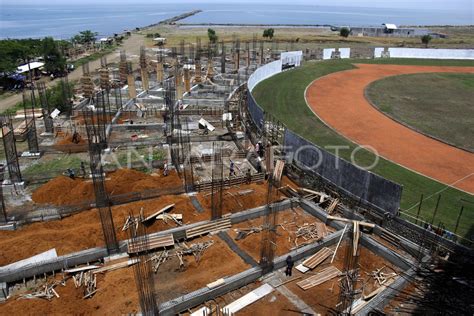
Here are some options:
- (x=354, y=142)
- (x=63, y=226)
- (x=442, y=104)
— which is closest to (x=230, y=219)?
(x=63, y=226)

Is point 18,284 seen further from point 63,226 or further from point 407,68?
point 407,68

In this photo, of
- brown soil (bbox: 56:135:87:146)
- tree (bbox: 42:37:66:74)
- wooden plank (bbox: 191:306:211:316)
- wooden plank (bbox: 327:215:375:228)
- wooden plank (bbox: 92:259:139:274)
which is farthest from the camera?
tree (bbox: 42:37:66:74)

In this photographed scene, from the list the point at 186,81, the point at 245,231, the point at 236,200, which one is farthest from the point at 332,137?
the point at 186,81

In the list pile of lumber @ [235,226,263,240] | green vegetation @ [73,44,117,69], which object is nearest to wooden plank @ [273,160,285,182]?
pile of lumber @ [235,226,263,240]

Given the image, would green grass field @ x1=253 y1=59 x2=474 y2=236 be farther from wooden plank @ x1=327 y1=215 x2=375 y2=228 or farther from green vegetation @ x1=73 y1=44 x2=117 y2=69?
green vegetation @ x1=73 y1=44 x2=117 y2=69

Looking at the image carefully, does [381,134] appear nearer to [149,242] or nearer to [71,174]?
[149,242]
